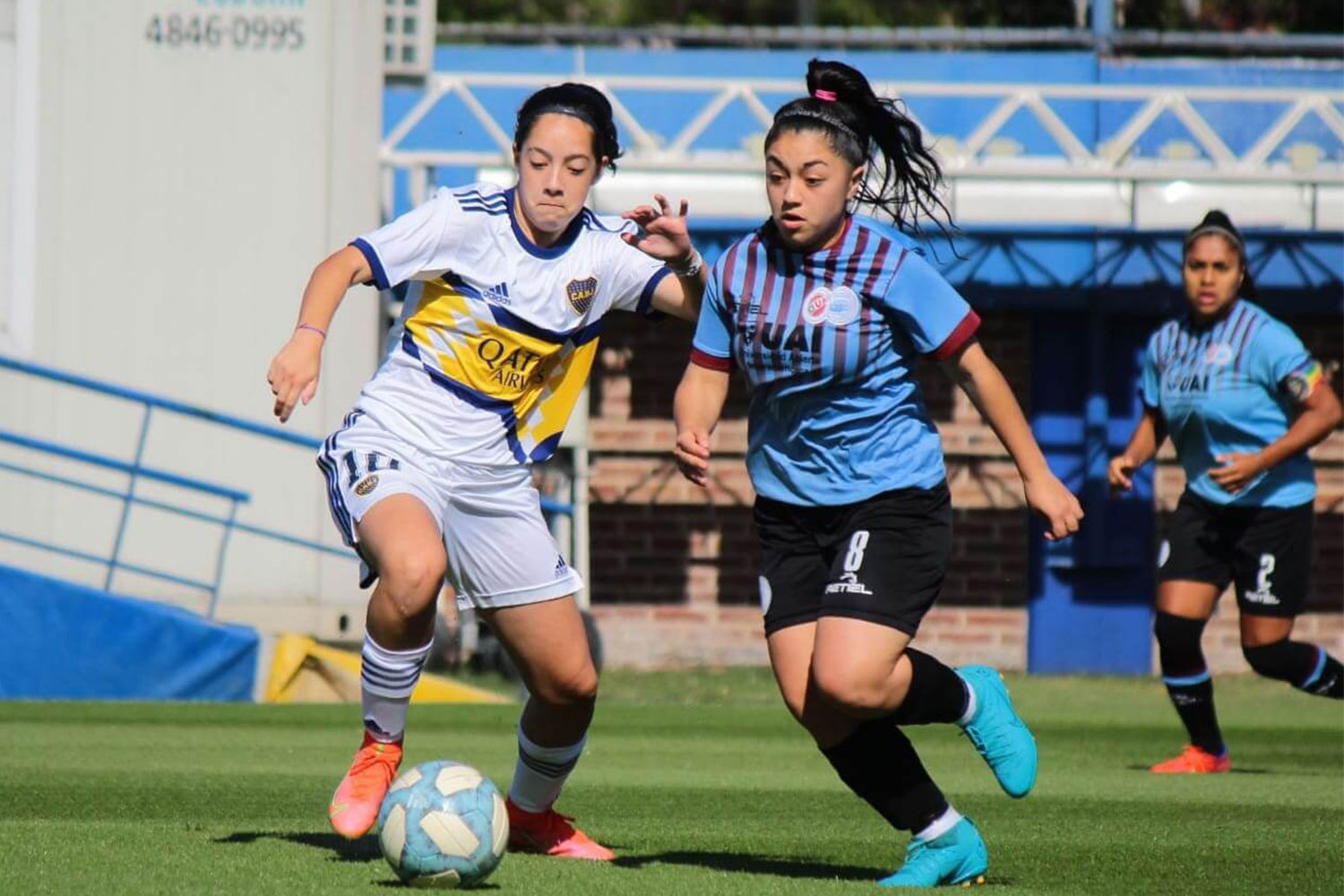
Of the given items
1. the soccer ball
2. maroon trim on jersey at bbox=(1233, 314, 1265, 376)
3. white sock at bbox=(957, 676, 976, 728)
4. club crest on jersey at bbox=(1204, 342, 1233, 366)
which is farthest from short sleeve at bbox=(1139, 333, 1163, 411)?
the soccer ball

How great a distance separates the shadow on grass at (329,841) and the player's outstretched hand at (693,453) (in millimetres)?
1366

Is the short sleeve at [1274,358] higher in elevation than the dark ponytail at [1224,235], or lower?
lower

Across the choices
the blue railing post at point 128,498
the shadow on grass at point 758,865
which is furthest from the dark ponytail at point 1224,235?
the blue railing post at point 128,498

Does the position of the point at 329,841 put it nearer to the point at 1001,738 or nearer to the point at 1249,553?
the point at 1001,738

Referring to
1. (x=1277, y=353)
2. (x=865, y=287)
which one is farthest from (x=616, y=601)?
(x=865, y=287)

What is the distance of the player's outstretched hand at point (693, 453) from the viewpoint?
538cm

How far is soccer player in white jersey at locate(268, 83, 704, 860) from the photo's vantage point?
5758 millimetres

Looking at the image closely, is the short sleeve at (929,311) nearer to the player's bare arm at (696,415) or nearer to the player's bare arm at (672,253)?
the player's bare arm at (696,415)

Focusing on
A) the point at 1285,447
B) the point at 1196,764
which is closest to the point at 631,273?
the point at 1285,447

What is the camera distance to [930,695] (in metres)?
5.46

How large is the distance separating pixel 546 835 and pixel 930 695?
126 cm

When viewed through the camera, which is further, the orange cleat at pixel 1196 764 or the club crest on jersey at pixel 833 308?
the orange cleat at pixel 1196 764

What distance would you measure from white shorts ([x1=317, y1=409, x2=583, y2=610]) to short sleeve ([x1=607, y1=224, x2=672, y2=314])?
60cm

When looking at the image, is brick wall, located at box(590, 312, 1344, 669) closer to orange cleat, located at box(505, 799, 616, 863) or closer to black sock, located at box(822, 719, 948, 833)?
orange cleat, located at box(505, 799, 616, 863)
